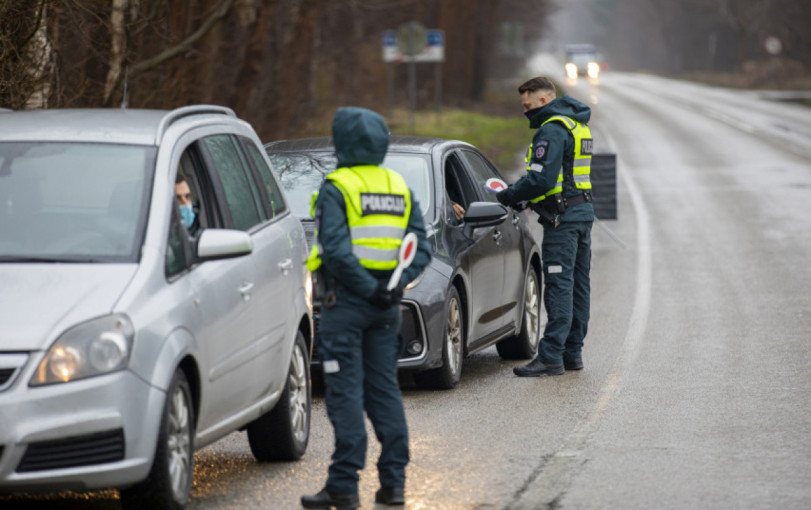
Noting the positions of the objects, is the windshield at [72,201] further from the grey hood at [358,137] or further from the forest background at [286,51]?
the forest background at [286,51]

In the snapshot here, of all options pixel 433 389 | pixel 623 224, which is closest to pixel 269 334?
pixel 433 389

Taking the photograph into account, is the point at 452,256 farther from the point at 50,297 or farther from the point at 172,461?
the point at 50,297

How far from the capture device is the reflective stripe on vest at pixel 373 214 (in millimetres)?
5844

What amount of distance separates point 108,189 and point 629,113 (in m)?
47.3

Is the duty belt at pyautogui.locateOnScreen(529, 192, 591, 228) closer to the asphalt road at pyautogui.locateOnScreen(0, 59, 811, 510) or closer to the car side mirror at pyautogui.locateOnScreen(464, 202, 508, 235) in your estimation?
the car side mirror at pyautogui.locateOnScreen(464, 202, 508, 235)

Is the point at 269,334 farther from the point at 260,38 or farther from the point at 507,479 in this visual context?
the point at 260,38

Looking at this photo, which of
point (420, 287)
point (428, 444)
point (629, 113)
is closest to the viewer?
point (428, 444)

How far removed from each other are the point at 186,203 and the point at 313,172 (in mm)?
3319

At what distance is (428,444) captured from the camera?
24.4 ft

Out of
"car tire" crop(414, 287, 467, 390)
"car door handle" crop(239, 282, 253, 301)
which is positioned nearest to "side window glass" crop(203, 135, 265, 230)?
"car door handle" crop(239, 282, 253, 301)

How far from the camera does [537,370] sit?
9742mm

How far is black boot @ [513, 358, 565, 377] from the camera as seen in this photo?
973 centimetres

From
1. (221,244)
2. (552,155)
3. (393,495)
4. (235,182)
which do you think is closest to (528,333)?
(552,155)

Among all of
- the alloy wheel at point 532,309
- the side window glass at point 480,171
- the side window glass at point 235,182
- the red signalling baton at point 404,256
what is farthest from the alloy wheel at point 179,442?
the alloy wheel at point 532,309
